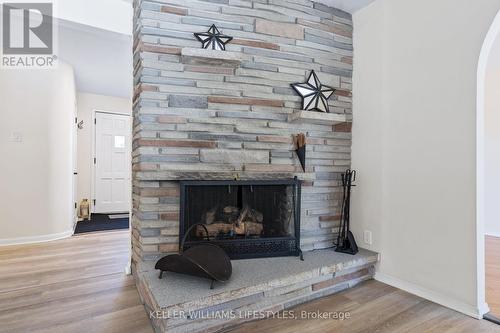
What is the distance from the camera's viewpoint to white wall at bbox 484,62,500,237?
13.1 ft

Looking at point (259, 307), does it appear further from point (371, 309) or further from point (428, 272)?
point (428, 272)

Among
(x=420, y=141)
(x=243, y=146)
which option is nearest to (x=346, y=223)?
(x=420, y=141)

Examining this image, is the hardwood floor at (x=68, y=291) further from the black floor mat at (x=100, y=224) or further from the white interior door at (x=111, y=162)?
the white interior door at (x=111, y=162)

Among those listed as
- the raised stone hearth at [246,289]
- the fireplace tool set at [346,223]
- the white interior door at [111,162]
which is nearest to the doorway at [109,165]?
the white interior door at [111,162]

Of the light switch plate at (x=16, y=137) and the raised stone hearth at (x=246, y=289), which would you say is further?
the light switch plate at (x=16, y=137)

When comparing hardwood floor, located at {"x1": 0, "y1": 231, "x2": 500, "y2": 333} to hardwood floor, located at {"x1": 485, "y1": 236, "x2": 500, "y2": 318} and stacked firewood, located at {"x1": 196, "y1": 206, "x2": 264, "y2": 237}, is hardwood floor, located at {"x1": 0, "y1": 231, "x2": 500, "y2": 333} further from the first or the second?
stacked firewood, located at {"x1": 196, "y1": 206, "x2": 264, "y2": 237}

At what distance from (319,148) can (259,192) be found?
725 mm

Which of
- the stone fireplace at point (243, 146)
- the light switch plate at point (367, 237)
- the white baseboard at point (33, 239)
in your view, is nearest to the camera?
the stone fireplace at point (243, 146)

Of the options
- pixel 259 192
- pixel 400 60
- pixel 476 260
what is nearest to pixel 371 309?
pixel 476 260

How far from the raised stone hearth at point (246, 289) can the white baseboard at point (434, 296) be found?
7.2 inches

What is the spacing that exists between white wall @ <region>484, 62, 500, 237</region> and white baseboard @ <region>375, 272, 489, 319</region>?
2779 mm

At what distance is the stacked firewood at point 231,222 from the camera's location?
224 cm

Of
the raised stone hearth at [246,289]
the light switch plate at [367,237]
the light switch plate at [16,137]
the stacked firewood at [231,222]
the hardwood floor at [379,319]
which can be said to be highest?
the light switch plate at [16,137]

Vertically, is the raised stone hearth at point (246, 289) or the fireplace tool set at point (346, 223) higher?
the fireplace tool set at point (346, 223)
